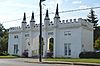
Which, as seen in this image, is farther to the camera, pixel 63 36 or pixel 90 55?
pixel 63 36

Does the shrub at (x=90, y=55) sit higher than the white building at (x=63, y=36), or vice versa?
the white building at (x=63, y=36)

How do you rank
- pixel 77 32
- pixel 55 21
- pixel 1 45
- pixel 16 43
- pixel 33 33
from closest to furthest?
pixel 77 32 < pixel 55 21 < pixel 33 33 < pixel 16 43 < pixel 1 45

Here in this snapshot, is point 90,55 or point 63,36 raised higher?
point 63,36

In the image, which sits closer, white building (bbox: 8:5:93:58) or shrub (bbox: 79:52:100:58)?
shrub (bbox: 79:52:100:58)

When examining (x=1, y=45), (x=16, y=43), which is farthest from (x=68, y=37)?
(x=1, y=45)

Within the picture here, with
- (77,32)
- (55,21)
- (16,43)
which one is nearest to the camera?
(77,32)

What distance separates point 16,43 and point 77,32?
18937 mm

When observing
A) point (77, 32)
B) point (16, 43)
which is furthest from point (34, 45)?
point (77, 32)

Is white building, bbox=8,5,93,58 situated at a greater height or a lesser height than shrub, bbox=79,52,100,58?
greater

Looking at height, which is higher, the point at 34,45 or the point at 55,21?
the point at 55,21

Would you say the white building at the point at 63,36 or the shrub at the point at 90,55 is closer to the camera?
the shrub at the point at 90,55

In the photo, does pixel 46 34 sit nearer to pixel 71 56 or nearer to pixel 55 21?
pixel 55 21

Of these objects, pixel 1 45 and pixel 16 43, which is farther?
pixel 1 45

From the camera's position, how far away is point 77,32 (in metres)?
51.8
